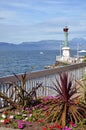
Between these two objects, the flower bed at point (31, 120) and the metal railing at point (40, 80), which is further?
the metal railing at point (40, 80)

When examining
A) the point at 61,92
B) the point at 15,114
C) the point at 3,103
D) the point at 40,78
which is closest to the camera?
the point at 61,92

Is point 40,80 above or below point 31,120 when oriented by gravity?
above

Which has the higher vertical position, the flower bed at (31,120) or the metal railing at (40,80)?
the metal railing at (40,80)

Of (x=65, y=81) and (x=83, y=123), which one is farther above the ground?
(x=65, y=81)

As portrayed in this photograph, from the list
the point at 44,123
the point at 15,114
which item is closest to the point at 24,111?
the point at 15,114

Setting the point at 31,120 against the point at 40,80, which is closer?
the point at 31,120

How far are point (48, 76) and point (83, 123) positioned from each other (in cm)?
476

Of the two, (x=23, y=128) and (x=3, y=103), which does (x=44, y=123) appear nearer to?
(x=23, y=128)

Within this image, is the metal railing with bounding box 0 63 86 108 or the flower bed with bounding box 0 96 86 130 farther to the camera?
the metal railing with bounding box 0 63 86 108

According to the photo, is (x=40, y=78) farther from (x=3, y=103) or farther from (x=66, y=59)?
(x=66, y=59)

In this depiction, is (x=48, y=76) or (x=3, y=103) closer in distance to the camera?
(x=3, y=103)

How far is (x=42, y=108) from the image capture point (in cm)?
763

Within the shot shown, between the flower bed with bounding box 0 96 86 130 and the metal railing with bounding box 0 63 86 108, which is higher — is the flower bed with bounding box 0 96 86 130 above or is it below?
below

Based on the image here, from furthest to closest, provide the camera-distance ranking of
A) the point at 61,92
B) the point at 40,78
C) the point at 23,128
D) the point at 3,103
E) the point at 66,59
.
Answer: the point at 66,59 → the point at 40,78 → the point at 3,103 → the point at 61,92 → the point at 23,128
